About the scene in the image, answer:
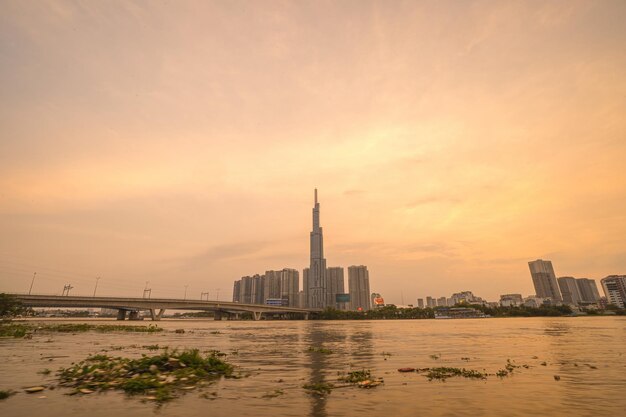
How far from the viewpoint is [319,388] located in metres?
15.8

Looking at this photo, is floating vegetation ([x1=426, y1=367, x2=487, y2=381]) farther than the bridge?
No

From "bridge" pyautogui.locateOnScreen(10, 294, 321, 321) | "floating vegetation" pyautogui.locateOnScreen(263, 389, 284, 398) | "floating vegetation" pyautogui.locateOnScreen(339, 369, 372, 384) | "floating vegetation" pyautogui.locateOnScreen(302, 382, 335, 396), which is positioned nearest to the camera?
"floating vegetation" pyautogui.locateOnScreen(263, 389, 284, 398)

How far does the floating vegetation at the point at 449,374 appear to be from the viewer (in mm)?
18828

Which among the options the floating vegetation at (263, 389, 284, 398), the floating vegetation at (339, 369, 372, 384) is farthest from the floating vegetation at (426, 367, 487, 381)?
the floating vegetation at (263, 389, 284, 398)

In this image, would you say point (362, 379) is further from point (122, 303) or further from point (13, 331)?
point (122, 303)

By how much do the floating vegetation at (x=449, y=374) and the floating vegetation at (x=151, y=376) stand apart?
11.9 metres

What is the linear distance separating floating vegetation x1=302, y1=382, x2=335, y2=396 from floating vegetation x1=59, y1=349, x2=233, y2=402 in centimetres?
553

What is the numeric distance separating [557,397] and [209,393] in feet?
50.7

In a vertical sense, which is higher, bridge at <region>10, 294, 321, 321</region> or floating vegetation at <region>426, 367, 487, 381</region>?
bridge at <region>10, 294, 321, 321</region>

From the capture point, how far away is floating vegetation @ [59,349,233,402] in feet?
50.1

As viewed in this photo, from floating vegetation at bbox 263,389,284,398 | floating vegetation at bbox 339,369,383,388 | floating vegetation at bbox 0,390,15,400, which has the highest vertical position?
floating vegetation at bbox 0,390,15,400

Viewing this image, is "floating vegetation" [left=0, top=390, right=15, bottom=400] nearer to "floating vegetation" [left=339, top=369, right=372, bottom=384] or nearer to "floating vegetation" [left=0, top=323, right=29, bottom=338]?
"floating vegetation" [left=339, top=369, right=372, bottom=384]

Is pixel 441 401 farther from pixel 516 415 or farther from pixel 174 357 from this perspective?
pixel 174 357

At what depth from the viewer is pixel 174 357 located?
19.4 metres
